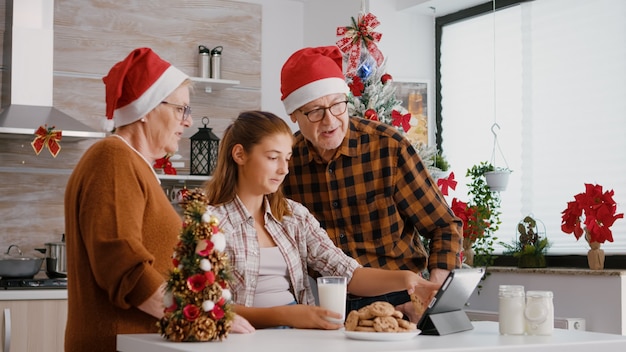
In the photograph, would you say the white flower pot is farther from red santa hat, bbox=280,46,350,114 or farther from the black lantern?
red santa hat, bbox=280,46,350,114

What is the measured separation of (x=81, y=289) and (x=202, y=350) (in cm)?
47

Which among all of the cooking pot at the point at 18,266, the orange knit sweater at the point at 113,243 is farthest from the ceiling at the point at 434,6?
the orange knit sweater at the point at 113,243

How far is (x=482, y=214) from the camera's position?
4.73 meters

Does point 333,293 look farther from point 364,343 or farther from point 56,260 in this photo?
point 56,260

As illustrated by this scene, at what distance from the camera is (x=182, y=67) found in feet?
17.9

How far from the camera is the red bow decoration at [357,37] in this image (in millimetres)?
4281

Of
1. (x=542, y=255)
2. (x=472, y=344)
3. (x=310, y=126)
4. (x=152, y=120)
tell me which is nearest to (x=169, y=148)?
(x=152, y=120)

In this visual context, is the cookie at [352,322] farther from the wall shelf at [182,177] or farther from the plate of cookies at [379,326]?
the wall shelf at [182,177]

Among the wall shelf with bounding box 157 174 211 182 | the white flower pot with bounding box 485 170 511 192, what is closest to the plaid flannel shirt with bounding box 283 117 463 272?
the white flower pot with bounding box 485 170 511 192

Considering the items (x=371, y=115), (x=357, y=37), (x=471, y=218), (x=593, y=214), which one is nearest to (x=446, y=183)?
(x=471, y=218)

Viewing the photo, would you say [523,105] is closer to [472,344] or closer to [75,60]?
[75,60]

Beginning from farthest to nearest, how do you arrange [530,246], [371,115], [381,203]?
[530,246] < [371,115] < [381,203]

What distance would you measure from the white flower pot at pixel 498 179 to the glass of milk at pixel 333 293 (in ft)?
9.28

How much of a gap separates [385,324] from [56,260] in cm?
323
